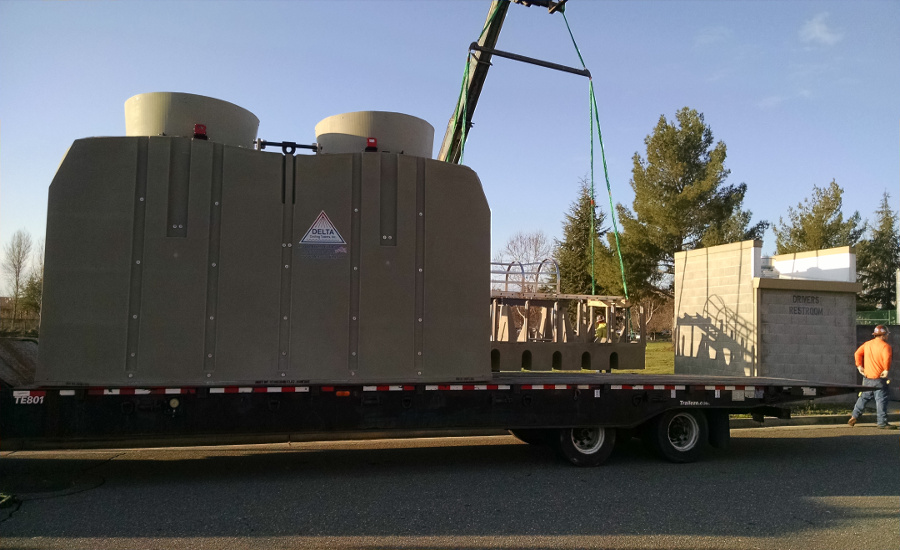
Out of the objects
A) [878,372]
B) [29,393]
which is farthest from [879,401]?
[29,393]

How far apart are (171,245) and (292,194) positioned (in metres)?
1.35

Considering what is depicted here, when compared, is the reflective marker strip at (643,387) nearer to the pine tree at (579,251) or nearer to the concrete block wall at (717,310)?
the concrete block wall at (717,310)

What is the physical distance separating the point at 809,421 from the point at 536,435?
242 inches

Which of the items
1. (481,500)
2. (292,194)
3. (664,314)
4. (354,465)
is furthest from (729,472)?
(664,314)

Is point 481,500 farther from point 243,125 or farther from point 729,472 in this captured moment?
point 243,125

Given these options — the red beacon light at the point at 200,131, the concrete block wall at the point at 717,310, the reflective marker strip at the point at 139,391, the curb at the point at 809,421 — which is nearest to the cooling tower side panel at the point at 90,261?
the reflective marker strip at the point at 139,391

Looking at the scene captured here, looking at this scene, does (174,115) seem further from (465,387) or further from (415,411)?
(465,387)

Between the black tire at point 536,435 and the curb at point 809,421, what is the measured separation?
168 inches

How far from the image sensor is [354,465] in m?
7.82

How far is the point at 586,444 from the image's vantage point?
804cm

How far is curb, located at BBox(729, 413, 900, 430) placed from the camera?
11172 mm

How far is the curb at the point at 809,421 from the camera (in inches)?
440

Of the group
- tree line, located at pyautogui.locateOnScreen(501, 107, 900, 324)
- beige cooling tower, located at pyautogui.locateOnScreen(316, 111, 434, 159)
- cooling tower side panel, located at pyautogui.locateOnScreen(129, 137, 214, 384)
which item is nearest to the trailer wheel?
beige cooling tower, located at pyautogui.locateOnScreen(316, 111, 434, 159)

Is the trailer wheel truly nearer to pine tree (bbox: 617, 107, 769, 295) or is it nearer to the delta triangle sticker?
the delta triangle sticker
